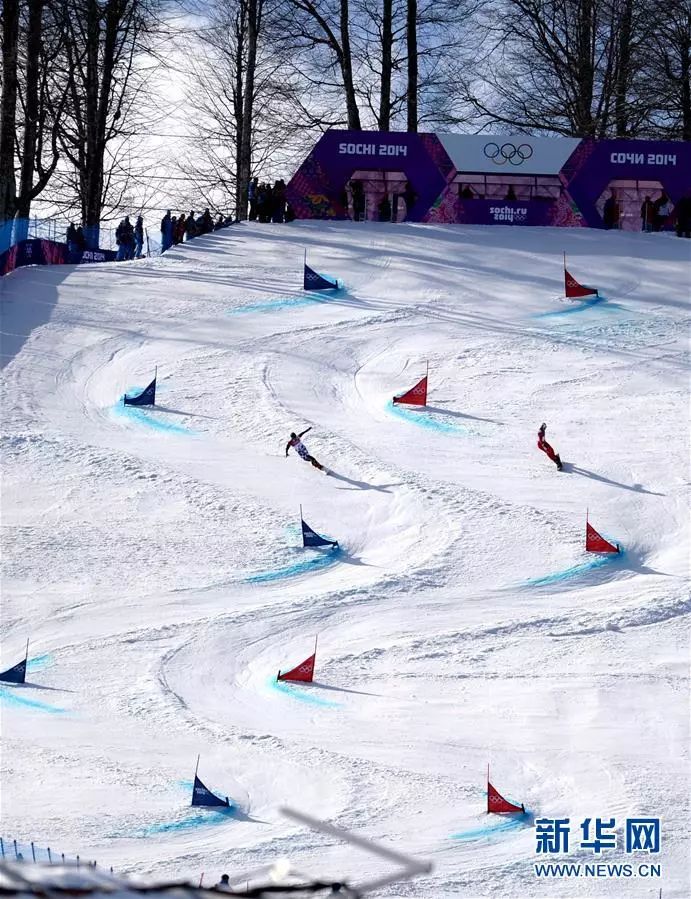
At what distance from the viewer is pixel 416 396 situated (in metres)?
19.0

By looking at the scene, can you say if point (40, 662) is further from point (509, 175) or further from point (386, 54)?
point (386, 54)

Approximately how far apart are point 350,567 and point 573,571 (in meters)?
2.63

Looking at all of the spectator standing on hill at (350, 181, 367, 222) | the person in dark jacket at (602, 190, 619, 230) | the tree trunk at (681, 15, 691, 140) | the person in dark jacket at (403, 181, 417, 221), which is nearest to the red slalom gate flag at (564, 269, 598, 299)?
the person in dark jacket at (602, 190, 619, 230)

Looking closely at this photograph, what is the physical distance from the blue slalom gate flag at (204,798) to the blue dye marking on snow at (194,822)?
0.04 m

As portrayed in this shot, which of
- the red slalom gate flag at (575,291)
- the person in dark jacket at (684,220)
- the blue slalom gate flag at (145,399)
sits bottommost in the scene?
the blue slalom gate flag at (145,399)

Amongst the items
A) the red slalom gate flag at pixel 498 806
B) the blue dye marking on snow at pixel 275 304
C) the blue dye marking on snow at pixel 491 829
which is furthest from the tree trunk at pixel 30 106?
the blue dye marking on snow at pixel 491 829

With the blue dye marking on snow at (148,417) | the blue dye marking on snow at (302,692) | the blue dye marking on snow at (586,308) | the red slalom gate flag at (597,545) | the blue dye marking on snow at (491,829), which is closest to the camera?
the blue dye marking on snow at (491,829)

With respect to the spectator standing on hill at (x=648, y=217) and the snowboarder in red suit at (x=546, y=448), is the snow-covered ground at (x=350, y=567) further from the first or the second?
the spectator standing on hill at (x=648, y=217)

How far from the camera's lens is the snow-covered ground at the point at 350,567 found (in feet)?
34.2

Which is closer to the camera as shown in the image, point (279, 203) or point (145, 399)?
point (145, 399)

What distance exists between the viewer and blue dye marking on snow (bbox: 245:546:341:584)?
14.6m

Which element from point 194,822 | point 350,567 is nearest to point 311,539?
point 350,567

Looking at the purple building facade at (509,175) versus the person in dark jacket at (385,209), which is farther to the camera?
the person in dark jacket at (385,209)

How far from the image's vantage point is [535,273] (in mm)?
24922
